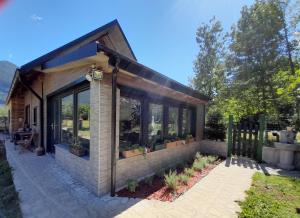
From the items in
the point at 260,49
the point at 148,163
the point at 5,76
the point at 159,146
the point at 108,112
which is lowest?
the point at 148,163

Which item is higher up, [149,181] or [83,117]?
[83,117]

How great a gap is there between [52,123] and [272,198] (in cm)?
748

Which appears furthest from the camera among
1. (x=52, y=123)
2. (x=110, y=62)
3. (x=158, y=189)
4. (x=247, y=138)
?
(x=247, y=138)

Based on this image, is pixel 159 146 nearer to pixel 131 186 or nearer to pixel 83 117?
pixel 131 186

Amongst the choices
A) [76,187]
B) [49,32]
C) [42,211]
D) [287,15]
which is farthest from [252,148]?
[49,32]

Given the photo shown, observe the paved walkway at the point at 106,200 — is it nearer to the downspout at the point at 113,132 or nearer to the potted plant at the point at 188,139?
the downspout at the point at 113,132

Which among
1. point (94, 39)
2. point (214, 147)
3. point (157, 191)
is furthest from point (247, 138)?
point (94, 39)

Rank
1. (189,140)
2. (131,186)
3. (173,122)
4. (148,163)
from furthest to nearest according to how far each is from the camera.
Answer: (189,140) → (173,122) → (148,163) → (131,186)

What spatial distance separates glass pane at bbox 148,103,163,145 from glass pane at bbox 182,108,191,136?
5.80ft

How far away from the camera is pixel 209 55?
51.7 feet

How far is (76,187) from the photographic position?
434 centimetres

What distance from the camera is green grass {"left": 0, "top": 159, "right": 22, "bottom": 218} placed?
3.35m

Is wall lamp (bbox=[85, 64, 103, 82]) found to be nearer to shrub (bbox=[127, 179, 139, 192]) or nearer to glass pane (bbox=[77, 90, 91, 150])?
glass pane (bbox=[77, 90, 91, 150])

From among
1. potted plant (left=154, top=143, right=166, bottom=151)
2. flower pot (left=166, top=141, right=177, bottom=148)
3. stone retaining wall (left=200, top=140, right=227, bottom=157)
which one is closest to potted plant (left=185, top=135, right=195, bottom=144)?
flower pot (left=166, top=141, right=177, bottom=148)
